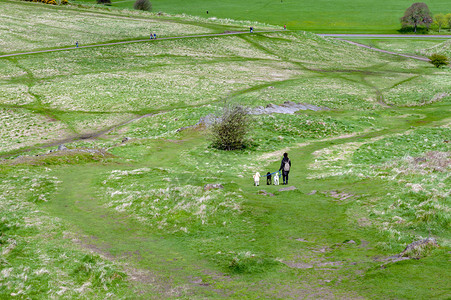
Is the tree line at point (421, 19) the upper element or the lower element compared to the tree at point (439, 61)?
upper

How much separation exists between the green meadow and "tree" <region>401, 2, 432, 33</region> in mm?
75957

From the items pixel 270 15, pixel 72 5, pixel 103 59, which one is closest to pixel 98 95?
pixel 103 59

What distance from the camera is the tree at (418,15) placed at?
492 feet

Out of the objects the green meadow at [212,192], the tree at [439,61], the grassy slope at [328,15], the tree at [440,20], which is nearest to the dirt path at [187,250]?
the green meadow at [212,192]

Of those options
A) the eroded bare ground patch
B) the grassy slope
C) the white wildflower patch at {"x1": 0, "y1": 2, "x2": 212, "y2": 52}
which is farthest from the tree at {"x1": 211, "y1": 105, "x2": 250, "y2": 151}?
the grassy slope

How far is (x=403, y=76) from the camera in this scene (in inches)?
3716

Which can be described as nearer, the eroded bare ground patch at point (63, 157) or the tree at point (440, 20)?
the eroded bare ground patch at point (63, 157)

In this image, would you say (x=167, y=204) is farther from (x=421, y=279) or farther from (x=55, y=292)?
(x=421, y=279)

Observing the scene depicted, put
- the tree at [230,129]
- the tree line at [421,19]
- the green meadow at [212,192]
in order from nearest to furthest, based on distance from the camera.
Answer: the green meadow at [212,192]
the tree at [230,129]
the tree line at [421,19]

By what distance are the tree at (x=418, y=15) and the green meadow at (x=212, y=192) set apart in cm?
7596

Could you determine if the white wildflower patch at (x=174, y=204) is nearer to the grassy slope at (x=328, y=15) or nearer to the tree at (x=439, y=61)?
the tree at (x=439, y=61)

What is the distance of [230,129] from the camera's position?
39.7m

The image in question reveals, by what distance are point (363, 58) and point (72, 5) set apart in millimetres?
111532

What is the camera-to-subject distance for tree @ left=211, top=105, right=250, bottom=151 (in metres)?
39.5
